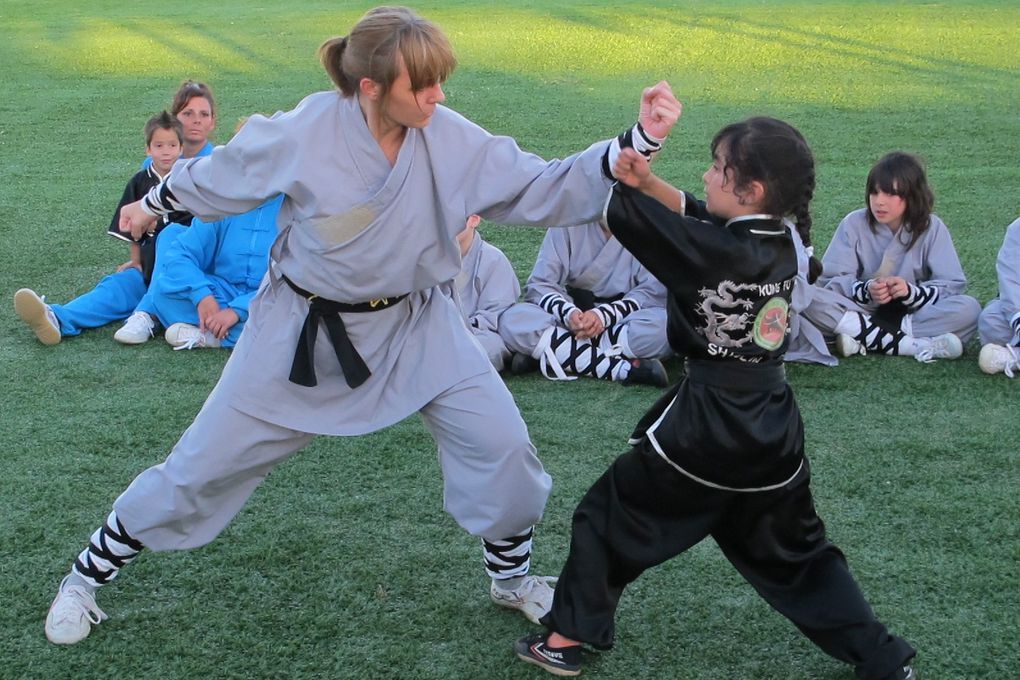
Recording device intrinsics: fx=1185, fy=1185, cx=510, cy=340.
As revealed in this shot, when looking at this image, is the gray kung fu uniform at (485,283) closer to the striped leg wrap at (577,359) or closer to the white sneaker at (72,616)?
the striped leg wrap at (577,359)

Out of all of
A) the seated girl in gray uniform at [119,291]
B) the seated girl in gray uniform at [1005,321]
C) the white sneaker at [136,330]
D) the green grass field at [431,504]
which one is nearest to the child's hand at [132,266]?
the seated girl in gray uniform at [119,291]

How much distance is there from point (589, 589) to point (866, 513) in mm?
1182

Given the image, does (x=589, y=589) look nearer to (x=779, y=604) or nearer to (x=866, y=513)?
(x=779, y=604)

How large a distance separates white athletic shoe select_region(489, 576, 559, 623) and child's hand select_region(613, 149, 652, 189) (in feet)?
3.50

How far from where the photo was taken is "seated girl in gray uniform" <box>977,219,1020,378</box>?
4.54 m

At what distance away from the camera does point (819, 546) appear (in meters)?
2.61

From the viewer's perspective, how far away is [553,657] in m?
2.69

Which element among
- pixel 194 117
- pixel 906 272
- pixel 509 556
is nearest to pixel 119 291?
pixel 194 117

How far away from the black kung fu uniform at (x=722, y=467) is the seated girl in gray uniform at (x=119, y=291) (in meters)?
2.91

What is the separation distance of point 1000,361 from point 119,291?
3.69 metres

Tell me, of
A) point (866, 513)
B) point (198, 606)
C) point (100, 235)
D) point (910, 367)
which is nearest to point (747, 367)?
point (866, 513)

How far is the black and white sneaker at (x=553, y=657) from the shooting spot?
8.81 feet

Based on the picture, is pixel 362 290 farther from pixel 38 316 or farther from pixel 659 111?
pixel 38 316

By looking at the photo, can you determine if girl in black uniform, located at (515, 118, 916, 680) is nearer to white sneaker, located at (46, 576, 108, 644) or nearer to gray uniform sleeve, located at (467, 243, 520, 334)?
white sneaker, located at (46, 576, 108, 644)
